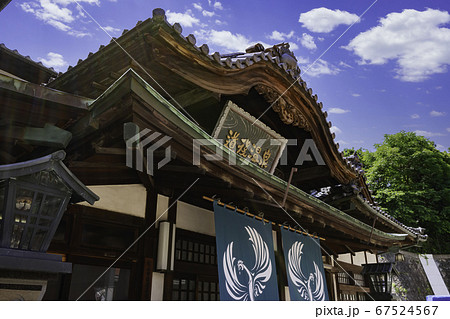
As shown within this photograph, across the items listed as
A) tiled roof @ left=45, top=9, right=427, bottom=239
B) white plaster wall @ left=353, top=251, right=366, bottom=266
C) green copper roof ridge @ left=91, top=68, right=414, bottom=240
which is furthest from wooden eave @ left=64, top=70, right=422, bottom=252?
white plaster wall @ left=353, top=251, right=366, bottom=266

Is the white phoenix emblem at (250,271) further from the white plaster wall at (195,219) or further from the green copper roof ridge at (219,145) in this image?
the white plaster wall at (195,219)

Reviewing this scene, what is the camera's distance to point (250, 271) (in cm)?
546

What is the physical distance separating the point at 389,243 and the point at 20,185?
10288 millimetres

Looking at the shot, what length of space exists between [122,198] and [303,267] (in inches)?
155

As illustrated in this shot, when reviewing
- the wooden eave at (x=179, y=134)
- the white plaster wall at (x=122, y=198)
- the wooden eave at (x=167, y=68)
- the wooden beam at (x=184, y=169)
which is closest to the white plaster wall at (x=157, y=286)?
the white plaster wall at (x=122, y=198)

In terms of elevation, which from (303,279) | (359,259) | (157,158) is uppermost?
(157,158)

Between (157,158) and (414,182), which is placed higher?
(414,182)

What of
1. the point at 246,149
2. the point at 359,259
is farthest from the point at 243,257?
the point at 359,259

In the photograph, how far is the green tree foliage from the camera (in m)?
26.4

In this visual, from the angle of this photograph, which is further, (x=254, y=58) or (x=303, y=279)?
(x=303, y=279)

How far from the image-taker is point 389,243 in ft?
33.8

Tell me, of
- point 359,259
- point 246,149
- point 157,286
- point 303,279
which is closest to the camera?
point 157,286

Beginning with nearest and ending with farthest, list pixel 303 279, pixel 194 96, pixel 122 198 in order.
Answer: pixel 122 198, pixel 194 96, pixel 303 279

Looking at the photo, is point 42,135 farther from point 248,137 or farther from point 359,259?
point 359,259
